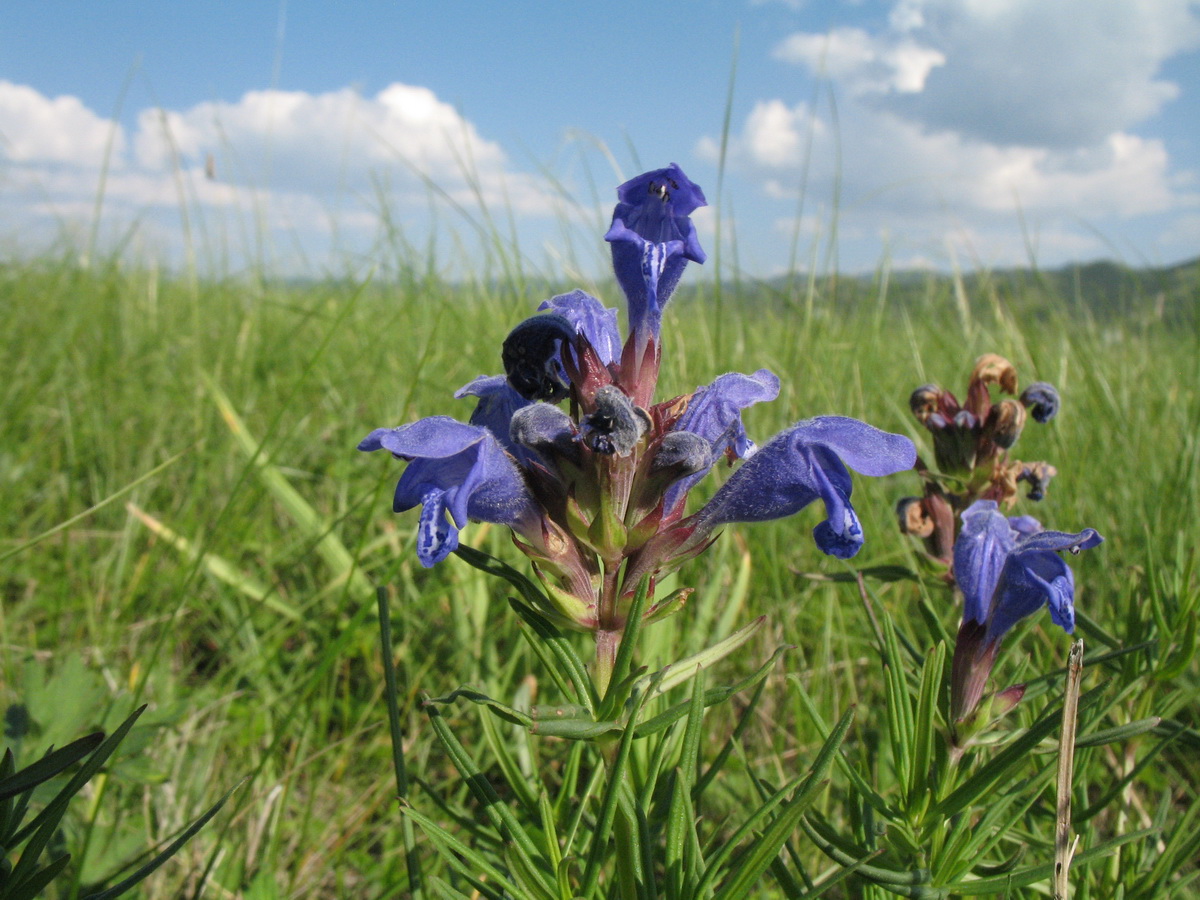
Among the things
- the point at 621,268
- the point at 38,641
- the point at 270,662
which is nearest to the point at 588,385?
the point at 621,268

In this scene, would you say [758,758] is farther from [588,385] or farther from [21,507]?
[21,507]

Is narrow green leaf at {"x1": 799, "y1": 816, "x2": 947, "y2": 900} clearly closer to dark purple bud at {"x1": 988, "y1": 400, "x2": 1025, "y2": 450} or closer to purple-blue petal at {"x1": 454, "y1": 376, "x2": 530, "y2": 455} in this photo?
purple-blue petal at {"x1": 454, "y1": 376, "x2": 530, "y2": 455}

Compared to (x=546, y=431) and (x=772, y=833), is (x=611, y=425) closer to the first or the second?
(x=546, y=431)

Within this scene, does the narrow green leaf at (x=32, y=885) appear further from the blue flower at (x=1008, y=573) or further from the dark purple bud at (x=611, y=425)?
the blue flower at (x=1008, y=573)

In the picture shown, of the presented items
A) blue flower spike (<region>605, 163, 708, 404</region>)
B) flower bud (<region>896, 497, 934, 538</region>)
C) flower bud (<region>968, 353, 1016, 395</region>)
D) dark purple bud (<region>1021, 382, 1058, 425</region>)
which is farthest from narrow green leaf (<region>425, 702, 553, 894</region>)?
dark purple bud (<region>1021, 382, 1058, 425</region>)

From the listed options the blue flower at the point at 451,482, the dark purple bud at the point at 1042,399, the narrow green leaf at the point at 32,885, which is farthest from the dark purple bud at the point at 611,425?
the dark purple bud at the point at 1042,399
